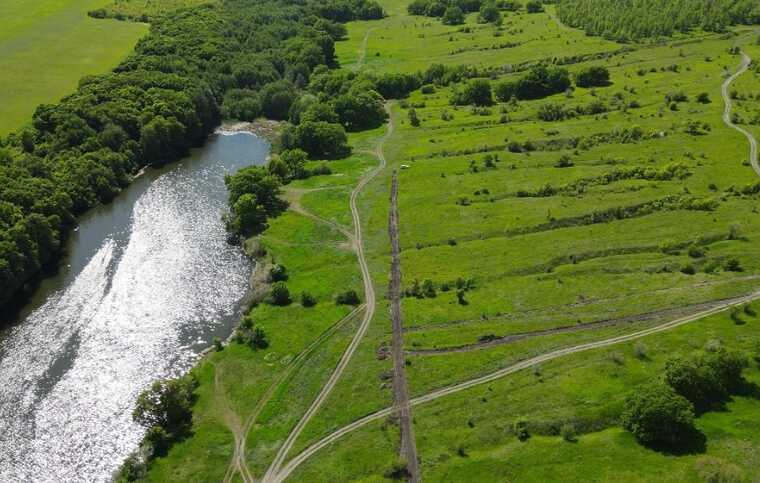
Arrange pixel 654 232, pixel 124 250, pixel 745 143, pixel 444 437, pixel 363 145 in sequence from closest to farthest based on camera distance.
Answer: pixel 444 437 < pixel 654 232 < pixel 124 250 < pixel 745 143 < pixel 363 145

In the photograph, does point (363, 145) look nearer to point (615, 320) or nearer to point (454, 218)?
point (454, 218)

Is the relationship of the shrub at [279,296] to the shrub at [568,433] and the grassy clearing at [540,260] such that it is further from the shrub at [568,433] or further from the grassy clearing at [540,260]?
the shrub at [568,433]

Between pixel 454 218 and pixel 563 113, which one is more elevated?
pixel 563 113

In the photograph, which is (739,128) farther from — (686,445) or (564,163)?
(686,445)

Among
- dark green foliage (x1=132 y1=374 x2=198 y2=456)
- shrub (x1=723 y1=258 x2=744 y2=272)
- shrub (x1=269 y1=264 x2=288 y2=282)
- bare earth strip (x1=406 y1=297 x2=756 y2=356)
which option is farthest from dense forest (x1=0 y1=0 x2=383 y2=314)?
shrub (x1=723 y1=258 x2=744 y2=272)

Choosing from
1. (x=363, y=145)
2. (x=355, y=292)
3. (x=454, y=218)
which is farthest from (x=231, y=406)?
(x=363, y=145)

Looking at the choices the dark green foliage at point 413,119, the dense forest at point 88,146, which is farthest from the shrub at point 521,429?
the dark green foliage at point 413,119
